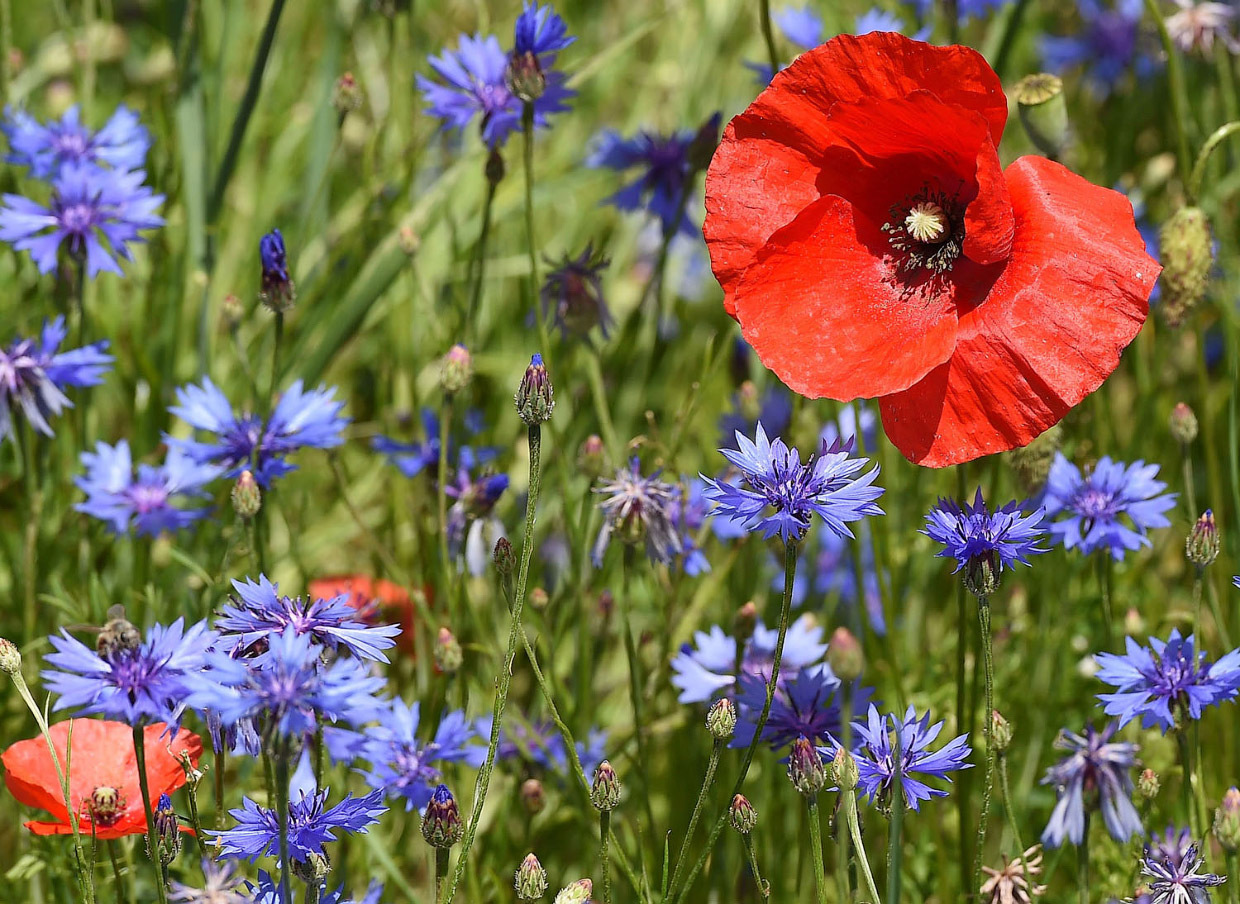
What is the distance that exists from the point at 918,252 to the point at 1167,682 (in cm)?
55

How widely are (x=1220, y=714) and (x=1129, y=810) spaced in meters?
0.47

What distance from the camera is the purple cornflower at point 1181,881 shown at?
4.07 feet

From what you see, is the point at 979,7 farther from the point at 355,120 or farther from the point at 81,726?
the point at 81,726

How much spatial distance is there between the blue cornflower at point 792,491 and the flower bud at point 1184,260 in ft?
2.27

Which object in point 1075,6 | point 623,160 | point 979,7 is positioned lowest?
point 623,160

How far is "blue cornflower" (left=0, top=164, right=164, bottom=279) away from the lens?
1906 millimetres

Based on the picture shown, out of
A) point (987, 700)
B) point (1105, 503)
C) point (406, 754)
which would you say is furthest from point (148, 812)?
point (1105, 503)

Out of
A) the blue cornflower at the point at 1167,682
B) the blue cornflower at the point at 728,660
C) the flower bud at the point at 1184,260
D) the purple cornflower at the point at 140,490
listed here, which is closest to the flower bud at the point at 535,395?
the blue cornflower at the point at 728,660

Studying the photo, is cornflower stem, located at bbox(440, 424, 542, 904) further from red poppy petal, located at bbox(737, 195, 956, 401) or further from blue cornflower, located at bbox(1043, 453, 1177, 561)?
blue cornflower, located at bbox(1043, 453, 1177, 561)

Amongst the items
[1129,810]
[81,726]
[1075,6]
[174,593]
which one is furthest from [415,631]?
[1075,6]

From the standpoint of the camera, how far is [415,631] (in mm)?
1958

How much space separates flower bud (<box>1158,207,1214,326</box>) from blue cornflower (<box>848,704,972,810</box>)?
2.31 ft

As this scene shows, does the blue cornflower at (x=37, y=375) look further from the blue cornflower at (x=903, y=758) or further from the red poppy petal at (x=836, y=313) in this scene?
the blue cornflower at (x=903, y=758)

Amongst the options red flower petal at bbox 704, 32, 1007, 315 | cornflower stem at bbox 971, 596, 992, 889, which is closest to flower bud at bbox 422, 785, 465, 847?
cornflower stem at bbox 971, 596, 992, 889
